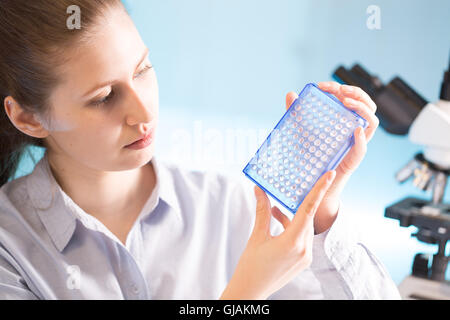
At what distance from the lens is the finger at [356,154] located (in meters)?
0.59

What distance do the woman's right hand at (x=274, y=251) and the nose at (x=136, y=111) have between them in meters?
0.20

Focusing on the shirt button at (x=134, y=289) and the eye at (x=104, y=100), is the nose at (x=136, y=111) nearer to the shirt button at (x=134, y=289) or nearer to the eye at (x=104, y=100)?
the eye at (x=104, y=100)

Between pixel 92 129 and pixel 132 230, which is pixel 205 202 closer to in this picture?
pixel 132 230

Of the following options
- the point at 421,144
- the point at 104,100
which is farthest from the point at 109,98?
the point at 421,144

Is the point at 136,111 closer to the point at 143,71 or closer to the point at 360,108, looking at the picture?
the point at 143,71

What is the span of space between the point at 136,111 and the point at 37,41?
0.55 feet

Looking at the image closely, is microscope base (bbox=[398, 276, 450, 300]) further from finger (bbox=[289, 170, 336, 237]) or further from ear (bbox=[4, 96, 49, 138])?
ear (bbox=[4, 96, 49, 138])

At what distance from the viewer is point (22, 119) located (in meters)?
0.76

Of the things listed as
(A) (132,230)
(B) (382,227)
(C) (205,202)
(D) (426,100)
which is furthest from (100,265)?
(D) (426,100)
